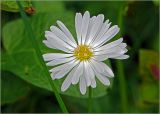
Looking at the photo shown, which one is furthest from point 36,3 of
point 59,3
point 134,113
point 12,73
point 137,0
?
point 134,113

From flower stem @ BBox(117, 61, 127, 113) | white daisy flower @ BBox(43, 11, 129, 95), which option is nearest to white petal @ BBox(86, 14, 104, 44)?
white daisy flower @ BBox(43, 11, 129, 95)

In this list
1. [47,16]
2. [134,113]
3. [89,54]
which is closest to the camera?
[89,54]

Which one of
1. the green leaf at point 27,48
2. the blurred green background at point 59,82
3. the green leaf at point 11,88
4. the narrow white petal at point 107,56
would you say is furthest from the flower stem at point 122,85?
the narrow white petal at point 107,56

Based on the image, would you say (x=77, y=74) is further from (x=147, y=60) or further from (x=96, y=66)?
(x=147, y=60)

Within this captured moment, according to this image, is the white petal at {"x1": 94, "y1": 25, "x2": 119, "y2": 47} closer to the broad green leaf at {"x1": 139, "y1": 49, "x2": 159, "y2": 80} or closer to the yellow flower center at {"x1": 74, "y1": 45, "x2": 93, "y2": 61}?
the yellow flower center at {"x1": 74, "y1": 45, "x2": 93, "y2": 61}

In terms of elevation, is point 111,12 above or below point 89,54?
above

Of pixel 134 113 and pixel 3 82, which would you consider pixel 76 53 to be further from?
pixel 134 113

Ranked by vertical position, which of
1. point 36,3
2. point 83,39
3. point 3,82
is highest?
point 36,3

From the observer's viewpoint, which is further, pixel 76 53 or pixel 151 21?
pixel 151 21
